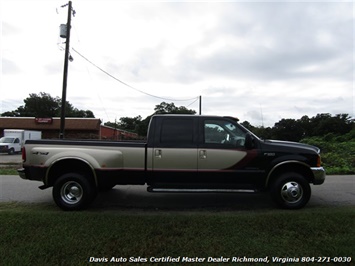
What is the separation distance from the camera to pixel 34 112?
70.5 metres

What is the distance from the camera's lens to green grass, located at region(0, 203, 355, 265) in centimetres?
386

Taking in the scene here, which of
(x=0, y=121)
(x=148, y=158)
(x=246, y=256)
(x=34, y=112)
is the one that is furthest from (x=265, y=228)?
(x=34, y=112)

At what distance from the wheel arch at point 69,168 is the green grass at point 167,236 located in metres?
0.88

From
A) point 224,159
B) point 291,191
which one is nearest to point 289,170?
point 291,191

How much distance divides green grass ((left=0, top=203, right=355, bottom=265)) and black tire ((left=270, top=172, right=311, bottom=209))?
0.58 metres

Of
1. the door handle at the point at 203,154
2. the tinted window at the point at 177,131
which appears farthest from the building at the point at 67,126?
the door handle at the point at 203,154

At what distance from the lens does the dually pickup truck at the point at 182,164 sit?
581 centimetres

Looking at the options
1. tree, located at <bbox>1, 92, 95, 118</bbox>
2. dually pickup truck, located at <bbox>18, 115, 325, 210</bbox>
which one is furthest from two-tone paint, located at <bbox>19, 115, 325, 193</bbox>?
tree, located at <bbox>1, 92, 95, 118</bbox>


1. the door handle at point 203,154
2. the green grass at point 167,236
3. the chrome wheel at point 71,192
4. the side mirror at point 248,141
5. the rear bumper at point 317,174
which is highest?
the side mirror at point 248,141

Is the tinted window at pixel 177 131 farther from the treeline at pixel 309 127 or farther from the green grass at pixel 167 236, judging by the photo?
the treeline at pixel 309 127

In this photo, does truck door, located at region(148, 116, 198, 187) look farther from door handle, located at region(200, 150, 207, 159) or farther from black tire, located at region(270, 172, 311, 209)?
black tire, located at region(270, 172, 311, 209)

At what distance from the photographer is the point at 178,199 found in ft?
22.8

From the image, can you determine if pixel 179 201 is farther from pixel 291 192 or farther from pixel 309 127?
pixel 309 127

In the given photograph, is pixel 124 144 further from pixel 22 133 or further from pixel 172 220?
pixel 22 133
